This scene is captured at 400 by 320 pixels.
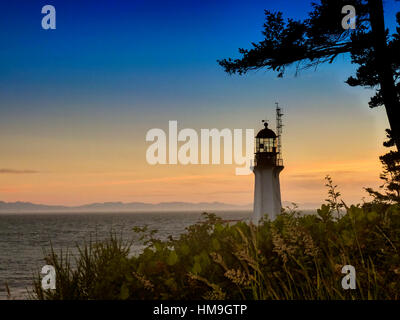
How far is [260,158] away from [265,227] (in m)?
15.3

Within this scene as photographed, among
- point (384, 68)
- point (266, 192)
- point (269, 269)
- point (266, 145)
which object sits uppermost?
point (384, 68)

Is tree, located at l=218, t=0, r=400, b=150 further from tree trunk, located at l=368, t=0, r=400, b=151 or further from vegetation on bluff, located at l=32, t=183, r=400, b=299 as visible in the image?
vegetation on bluff, located at l=32, t=183, r=400, b=299

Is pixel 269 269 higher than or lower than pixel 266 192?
lower

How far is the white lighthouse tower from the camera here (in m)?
18.9

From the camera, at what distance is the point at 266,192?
19344 mm

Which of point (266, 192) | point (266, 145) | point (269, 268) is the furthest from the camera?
point (266, 145)

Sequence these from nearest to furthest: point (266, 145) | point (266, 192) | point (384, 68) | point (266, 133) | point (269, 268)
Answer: point (269, 268) → point (384, 68) → point (266, 192) → point (266, 145) → point (266, 133)

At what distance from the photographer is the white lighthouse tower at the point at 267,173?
746 inches

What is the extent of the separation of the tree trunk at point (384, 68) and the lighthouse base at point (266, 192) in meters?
9.44

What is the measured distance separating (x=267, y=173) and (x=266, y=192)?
98 centimetres

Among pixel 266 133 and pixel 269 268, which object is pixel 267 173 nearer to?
pixel 266 133

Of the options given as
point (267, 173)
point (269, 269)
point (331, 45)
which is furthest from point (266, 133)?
point (269, 269)

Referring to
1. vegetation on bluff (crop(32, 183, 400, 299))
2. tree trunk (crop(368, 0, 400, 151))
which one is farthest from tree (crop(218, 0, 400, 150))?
vegetation on bluff (crop(32, 183, 400, 299))
